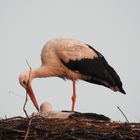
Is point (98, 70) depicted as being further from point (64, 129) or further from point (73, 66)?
point (64, 129)

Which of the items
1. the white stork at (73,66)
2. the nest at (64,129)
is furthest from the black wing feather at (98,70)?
the nest at (64,129)

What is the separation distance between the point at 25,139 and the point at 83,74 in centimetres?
414

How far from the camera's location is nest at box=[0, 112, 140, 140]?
829cm

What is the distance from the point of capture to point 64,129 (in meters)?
8.39

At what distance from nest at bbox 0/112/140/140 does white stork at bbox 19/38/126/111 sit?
3084mm

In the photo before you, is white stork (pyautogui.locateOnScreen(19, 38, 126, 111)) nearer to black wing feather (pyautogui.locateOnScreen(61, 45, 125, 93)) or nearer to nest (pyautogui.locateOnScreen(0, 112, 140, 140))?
black wing feather (pyautogui.locateOnScreen(61, 45, 125, 93))

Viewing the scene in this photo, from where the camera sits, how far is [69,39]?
12.2 m

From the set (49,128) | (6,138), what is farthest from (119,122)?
(6,138)

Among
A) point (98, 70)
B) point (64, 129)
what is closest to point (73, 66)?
point (98, 70)

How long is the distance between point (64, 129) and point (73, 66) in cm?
367

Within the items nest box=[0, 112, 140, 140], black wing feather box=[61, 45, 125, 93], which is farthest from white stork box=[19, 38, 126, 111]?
nest box=[0, 112, 140, 140]

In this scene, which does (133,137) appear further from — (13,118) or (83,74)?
(83,74)

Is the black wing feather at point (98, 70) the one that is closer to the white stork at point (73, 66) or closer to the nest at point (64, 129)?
the white stork at point (73, 66)

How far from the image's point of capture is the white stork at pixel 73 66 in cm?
1191
